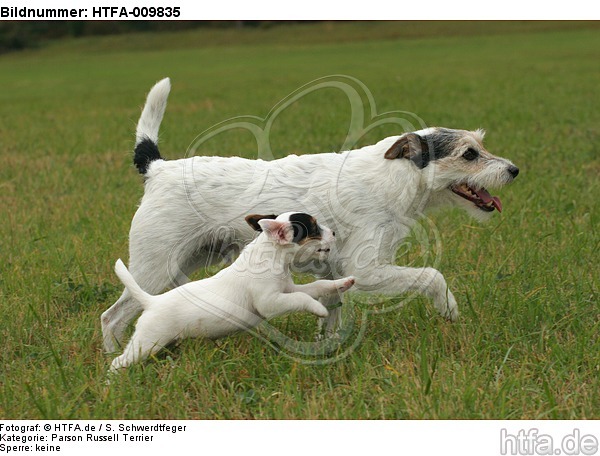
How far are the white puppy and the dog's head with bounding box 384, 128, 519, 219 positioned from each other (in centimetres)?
80

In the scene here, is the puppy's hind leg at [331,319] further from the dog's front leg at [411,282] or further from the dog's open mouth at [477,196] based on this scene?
the dog's open mouth at [477,196]

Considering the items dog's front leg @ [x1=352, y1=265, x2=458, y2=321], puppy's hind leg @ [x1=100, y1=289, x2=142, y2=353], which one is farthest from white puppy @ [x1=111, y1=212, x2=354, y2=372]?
puppy's hind leg @ [x1=100, y1=289, x2=142, y2=353]

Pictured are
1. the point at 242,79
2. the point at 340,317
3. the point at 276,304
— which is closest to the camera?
the point at 276,304

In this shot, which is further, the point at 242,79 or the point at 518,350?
the point at 242,79

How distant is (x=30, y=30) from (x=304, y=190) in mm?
54801

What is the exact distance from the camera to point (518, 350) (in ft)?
15.5

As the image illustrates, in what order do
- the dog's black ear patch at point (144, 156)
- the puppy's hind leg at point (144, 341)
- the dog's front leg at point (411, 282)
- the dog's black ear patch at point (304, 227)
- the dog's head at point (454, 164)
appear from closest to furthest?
the puppy's hind leg at point (144, 341) → the dog's black ear patch at point (304, 227) → the dog's front leg at point (411, 282) → the dog's head at point (454, 164) → the dog's black ear patch at point (144, 156)

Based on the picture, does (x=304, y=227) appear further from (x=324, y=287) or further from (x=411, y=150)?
(x=411, y=150)

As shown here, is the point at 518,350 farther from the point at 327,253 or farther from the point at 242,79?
the point at 242,79

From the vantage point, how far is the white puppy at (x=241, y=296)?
4.45 metres

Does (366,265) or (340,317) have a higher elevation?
(366,265)

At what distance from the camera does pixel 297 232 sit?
4.57 m

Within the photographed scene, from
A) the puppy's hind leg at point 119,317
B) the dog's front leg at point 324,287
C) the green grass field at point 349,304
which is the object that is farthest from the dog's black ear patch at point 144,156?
the dog's front leg at point 324,287
